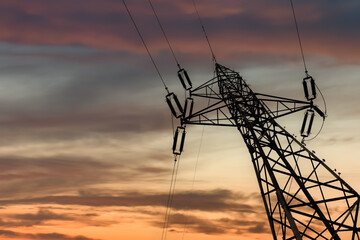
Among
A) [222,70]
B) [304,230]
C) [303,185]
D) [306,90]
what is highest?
[222,70]

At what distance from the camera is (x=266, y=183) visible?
998 inches

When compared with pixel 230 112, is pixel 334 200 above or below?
below

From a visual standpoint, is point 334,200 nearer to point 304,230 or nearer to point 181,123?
point 304,230

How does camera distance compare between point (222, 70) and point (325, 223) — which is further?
point (222, 70)

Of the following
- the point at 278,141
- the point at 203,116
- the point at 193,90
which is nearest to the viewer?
the point at 278,141

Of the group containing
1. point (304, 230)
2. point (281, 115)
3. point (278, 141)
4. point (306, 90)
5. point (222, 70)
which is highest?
point (222, 70)

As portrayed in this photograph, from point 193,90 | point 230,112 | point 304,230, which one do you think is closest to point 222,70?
point 193,90

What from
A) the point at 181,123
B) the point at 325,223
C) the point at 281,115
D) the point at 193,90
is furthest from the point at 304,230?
the point at 193,90

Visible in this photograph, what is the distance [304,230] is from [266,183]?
9.20ft

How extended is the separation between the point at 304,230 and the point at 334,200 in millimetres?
2234

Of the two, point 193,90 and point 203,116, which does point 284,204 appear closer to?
point 203,116

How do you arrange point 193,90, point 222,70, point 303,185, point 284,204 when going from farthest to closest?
point 222,70, point 193,90, point 303,185, point 284,204

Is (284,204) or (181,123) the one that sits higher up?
(181,123)

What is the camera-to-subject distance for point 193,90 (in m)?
32.5
